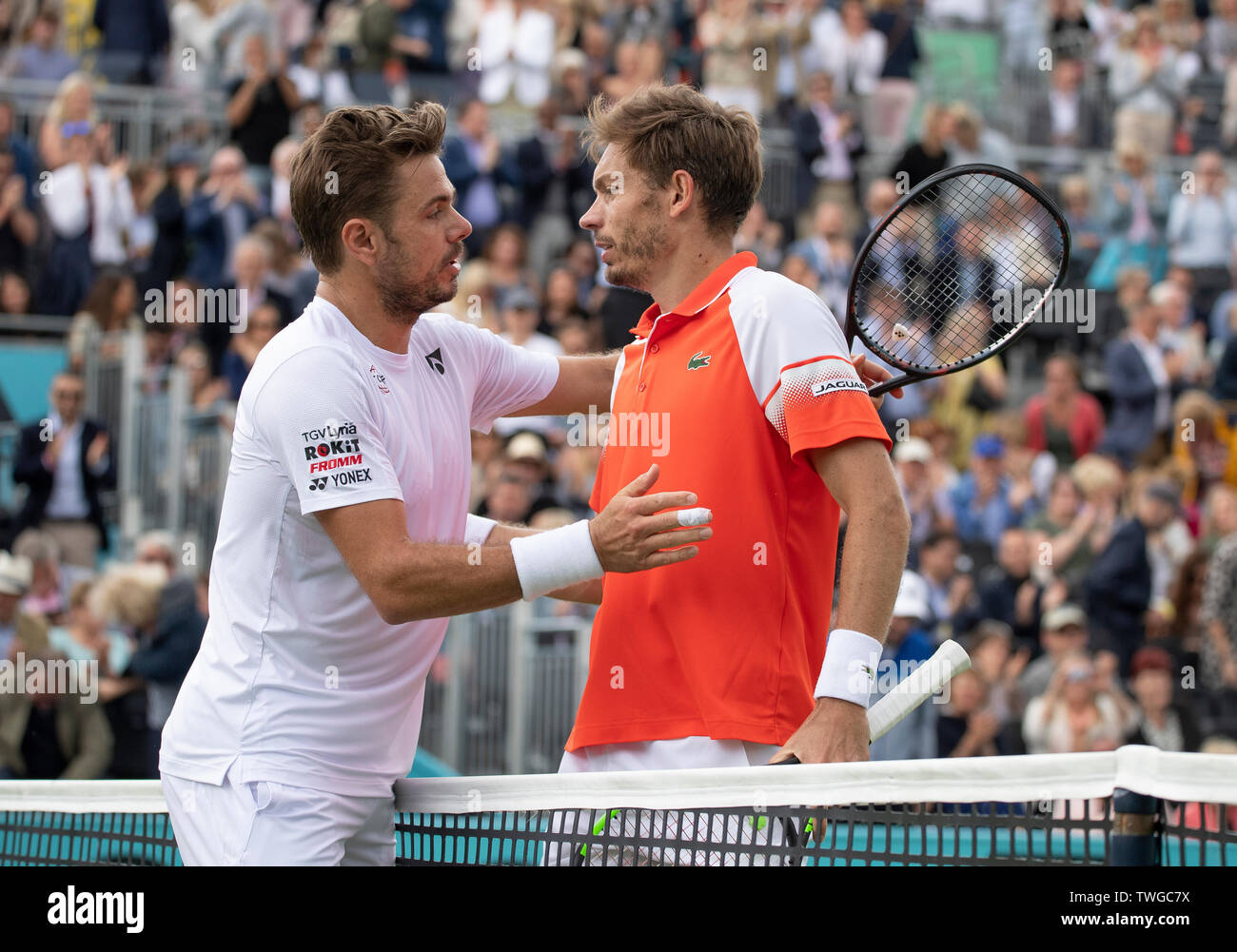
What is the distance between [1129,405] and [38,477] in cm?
709

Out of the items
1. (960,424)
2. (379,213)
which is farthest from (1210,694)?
(379,213)

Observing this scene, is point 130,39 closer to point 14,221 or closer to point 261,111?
point 261,111

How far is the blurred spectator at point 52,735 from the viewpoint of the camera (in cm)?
818

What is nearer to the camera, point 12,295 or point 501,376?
point 501,376

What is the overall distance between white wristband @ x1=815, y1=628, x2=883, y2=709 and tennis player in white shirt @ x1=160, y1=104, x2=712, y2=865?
13.3 inches

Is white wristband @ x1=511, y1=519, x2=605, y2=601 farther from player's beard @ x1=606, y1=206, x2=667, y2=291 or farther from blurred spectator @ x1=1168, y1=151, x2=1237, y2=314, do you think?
blurred spectator @ x1=1168, y1=151, x2=1237, y2=314

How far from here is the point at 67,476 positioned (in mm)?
10016

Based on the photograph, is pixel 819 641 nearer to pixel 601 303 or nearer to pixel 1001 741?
pixel 1001 741

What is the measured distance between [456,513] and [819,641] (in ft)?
2.79

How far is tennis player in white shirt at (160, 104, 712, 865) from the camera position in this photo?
3.33 metres

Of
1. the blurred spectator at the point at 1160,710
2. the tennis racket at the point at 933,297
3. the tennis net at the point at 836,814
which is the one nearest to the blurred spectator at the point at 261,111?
the tennis racket at the point at 933,297

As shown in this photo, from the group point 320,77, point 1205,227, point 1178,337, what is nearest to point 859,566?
point 1178,337

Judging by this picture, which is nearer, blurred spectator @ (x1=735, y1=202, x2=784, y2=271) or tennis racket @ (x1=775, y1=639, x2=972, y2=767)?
tennis racket @ (x1=775, y1=639, x2=972, y2=767)

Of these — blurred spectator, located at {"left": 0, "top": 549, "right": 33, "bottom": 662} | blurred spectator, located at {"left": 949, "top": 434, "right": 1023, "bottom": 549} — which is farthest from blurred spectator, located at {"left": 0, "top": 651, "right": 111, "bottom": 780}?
blurred spectator, located at {"left": 949, "top": 434, "right": 1023, "bottom": 549}
